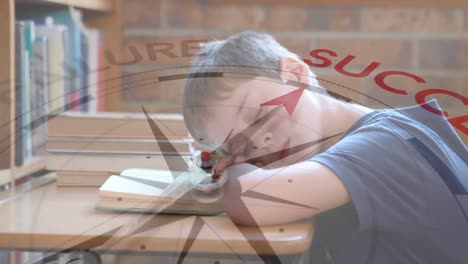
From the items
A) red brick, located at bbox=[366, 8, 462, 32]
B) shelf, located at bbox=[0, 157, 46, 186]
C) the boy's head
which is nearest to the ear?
the boy's head

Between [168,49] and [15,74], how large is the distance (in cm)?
16

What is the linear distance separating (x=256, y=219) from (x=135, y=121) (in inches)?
4.7

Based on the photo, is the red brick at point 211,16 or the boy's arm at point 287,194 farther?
the red brick at point 211,16

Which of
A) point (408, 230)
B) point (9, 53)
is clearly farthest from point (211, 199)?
point (9, 53)

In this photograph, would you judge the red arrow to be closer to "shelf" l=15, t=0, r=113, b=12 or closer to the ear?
the ear

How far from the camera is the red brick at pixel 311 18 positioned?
23.1 inches

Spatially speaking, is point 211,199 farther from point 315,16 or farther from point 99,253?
point 315,16

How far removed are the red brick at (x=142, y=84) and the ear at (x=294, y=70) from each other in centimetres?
9

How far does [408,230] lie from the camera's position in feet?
1.51

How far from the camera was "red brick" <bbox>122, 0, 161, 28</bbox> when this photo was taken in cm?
A: 60

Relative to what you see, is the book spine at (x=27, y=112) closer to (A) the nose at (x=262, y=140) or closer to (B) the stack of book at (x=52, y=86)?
(B) the stack of book at (x=52, y=86)

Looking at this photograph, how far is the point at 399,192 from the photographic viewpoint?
0.46 m

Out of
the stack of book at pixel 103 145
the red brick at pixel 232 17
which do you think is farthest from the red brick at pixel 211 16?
the stack of book at pixel 103 145

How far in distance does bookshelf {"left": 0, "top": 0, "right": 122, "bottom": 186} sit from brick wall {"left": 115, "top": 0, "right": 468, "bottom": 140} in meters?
0.01
